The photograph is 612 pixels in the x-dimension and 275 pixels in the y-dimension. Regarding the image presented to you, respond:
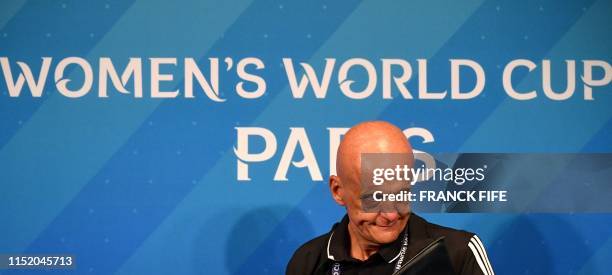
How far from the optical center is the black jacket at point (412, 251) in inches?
66.3

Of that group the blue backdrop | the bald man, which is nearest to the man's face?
the bald man

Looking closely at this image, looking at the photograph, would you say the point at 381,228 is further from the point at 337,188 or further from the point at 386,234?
the point at 337,188

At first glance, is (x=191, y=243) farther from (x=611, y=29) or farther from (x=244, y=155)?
(x=611, y=29)

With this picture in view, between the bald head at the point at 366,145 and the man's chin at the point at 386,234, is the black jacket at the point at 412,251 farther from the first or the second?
the bald head at the point at 366,145

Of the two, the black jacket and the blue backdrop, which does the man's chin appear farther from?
the blue backdrop

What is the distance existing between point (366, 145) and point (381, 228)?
19 cm

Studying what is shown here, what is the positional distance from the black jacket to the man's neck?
0.02m

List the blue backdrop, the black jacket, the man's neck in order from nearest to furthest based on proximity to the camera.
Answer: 1. the black jacket
2. the man's neck
3. the blue backdrop

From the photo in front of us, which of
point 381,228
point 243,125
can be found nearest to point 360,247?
point 381,228

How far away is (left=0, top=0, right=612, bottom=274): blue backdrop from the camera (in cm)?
234

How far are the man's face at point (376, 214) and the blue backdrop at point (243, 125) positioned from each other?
1.96 feet

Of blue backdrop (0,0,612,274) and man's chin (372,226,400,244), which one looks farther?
blue backdrop (0,0,612,274)

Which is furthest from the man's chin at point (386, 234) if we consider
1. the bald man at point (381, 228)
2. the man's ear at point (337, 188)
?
the man's ear at point (337, 188)

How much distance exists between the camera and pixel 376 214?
1.72 m
